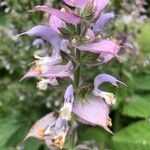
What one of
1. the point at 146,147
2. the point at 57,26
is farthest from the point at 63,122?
the point at 146,147

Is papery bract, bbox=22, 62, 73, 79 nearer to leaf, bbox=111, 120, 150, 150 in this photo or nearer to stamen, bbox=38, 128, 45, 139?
stamen, bbox=38, 128, 45, 139

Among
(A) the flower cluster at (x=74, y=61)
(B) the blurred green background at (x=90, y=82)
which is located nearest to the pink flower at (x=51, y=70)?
(A) the flower cluster at (x=74, y=61)

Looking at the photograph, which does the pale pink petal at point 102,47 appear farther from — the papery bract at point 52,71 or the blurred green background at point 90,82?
the blurred green background at point 90,82

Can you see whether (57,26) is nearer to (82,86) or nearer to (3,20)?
(82,86)

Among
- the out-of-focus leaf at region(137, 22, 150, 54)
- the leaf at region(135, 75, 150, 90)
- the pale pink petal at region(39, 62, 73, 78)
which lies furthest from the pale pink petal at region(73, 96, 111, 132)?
the out-of-focus leaf at region(137, 22, 150, 54)

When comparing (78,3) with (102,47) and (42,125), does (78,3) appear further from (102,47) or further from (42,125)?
(42,125)

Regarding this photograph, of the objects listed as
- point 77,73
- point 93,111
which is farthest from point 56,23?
point 93,111
